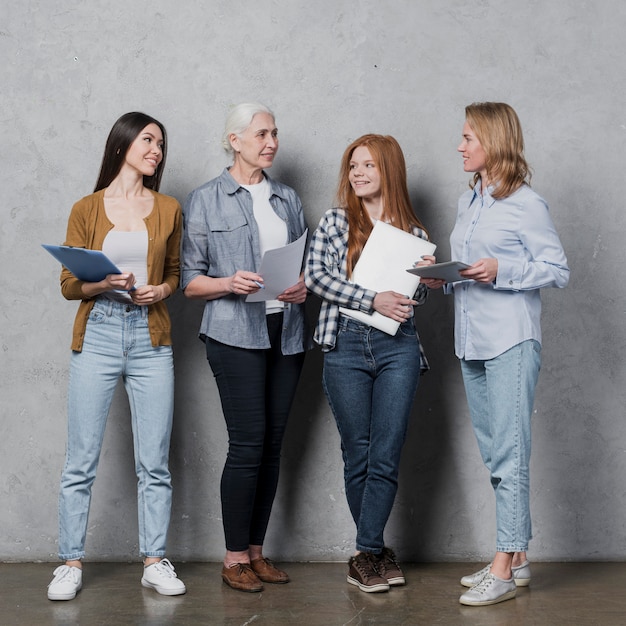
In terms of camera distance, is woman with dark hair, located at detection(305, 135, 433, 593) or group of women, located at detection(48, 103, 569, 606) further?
woman with dark hair, located at detection(305, 135, 433, 593)

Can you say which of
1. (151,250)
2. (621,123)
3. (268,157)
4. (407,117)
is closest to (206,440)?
(151,250)

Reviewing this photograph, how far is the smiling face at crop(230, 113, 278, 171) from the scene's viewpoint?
3242 mm

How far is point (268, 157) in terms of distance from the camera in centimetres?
326

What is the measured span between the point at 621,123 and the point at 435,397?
140cm

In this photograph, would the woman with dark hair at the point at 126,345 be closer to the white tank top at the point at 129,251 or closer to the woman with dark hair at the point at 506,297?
the white tank top at the point at 129,251

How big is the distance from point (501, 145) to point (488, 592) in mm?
1563

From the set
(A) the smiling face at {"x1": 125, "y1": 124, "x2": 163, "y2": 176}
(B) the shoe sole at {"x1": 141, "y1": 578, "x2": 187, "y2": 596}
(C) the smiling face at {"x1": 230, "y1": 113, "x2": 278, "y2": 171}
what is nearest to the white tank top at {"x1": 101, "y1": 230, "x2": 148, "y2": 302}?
(A) the smiling face at {"x1": 125, "y1": 124, "x2": 163, "y2": 176}

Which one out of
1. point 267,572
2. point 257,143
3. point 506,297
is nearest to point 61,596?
point 267,572

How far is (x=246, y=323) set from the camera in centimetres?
317

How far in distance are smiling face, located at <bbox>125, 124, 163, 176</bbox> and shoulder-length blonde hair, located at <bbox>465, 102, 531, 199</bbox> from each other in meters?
1.18

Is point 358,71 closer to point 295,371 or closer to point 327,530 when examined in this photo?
point 295,371

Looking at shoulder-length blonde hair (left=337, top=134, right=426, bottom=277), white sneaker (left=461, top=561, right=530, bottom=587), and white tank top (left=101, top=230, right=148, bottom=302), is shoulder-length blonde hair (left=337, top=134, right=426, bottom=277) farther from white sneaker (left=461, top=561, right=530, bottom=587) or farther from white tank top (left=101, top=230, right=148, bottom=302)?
white sneaker (left=461, top=561, right=530, bottom=587)

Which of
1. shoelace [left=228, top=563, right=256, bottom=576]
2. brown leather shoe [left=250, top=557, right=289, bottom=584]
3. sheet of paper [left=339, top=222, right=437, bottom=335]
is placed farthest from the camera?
brown leather shoe [left=250, top=557, right=289, bottom=584]

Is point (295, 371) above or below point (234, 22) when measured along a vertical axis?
below
